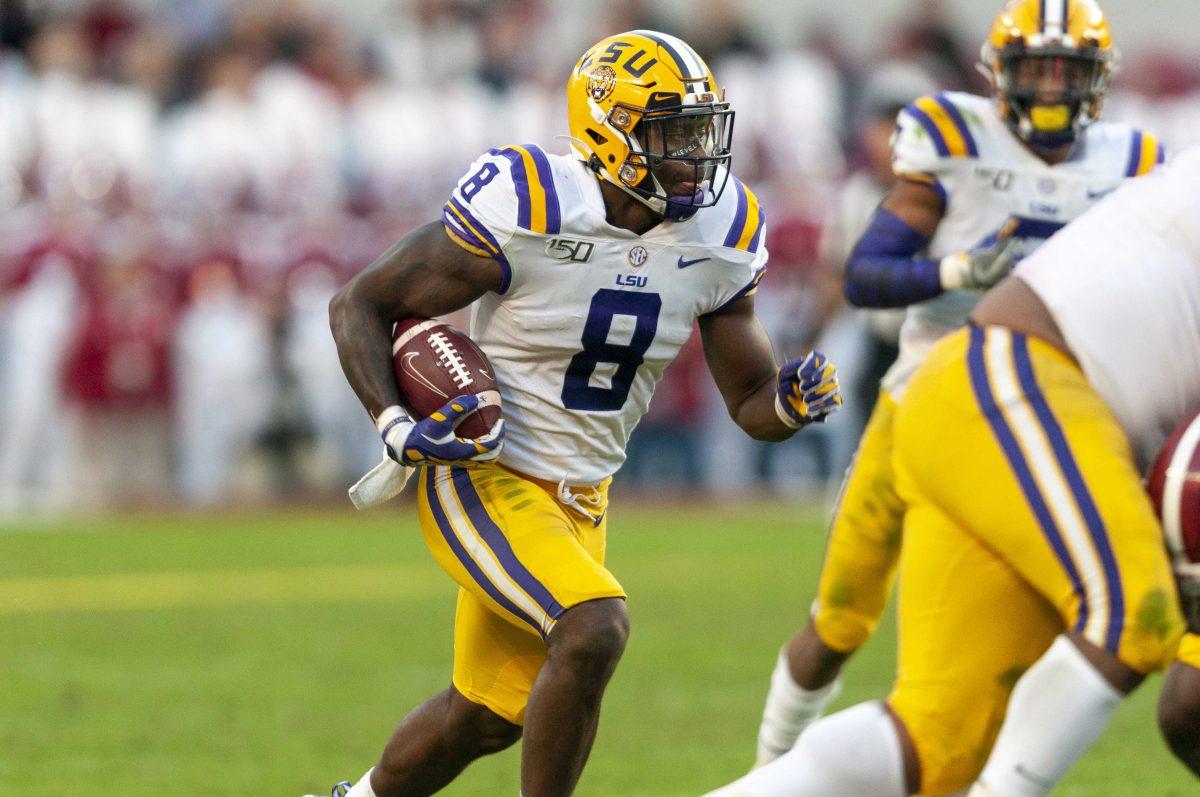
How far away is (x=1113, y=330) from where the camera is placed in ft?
10.2

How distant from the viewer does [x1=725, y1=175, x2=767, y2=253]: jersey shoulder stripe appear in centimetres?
415

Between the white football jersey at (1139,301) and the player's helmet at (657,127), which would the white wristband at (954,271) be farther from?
the white football jersey at (1139,301)

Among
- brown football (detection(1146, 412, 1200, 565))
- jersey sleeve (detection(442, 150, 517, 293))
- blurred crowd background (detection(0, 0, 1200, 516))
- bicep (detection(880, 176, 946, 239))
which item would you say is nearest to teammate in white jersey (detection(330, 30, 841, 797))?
jersey sleeve (detection(442, 150, 517, 293))

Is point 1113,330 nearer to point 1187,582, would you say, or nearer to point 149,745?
point 1187,582

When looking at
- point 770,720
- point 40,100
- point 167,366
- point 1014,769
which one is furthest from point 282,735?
point 40,100

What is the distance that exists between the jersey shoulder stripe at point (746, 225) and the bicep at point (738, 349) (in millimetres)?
123

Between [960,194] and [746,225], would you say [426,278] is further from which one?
[960,194]

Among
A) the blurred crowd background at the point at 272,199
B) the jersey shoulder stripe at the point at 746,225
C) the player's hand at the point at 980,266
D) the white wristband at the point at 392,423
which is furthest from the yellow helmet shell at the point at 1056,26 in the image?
the blurred crowd background at the point at 272,199

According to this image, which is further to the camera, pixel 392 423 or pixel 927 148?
pixel 927 148

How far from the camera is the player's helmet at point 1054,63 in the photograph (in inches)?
184

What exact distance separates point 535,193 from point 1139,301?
130cm

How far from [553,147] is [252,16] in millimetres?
2857

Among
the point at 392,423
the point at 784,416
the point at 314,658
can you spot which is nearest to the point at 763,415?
the point at 784,416

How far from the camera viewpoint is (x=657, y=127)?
4.04 metres
